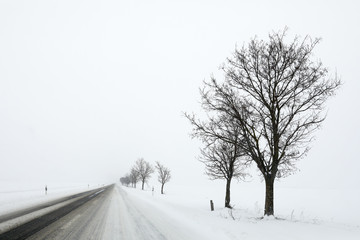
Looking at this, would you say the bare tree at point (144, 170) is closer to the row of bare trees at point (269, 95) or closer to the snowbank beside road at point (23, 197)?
the snowbank beside road at point (23, 197)

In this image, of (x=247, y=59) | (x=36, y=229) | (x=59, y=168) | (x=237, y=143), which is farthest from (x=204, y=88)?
(x=59, y=168)

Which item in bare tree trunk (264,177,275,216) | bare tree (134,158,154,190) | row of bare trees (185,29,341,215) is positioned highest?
row of bare trees (185,29,341,215)

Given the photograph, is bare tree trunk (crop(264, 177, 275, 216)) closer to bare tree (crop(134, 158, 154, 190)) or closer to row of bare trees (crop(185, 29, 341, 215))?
row of bare trees (crop(185, 29, 341, 215))

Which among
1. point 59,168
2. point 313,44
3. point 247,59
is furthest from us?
point 59,168

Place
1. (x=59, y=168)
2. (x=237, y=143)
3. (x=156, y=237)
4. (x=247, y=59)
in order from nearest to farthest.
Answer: (x=156, y=237), (x=247, y=59), (x=237, y=143), (x=59, y=168)

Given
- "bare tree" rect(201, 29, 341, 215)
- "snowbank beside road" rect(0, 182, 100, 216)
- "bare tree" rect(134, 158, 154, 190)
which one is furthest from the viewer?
"bare tree" rect(134, 158, 154, 190)

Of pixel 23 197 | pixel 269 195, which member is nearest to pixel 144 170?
pixel 23 197

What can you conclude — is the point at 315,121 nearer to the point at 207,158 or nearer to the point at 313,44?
the point at 313,44

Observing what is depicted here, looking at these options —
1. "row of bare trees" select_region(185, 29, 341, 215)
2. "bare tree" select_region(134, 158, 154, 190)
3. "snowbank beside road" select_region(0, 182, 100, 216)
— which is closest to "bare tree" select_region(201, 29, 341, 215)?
"row of bare trees" select_region(185, 29, 341, 215)

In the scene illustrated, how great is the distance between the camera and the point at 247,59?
986 cm

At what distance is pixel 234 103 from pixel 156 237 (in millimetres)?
6883

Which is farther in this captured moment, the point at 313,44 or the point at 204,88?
the point at 204,88

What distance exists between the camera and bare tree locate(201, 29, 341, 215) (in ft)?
30.0

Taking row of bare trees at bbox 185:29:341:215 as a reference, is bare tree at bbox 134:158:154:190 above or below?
below
